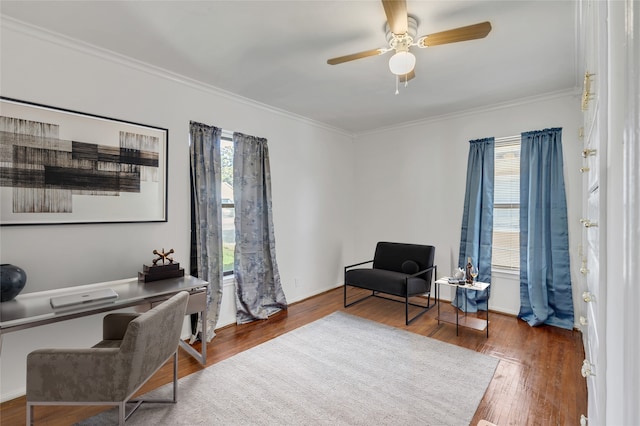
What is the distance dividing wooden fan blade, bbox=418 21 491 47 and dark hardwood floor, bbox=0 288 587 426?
2.47 meters

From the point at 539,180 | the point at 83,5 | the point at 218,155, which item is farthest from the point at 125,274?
the point at 539,180

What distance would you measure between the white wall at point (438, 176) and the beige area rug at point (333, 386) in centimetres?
170

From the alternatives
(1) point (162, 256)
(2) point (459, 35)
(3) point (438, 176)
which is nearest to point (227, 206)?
(1) point (162, 256)

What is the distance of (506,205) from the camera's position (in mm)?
3947

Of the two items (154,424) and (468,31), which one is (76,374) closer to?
(154,424)

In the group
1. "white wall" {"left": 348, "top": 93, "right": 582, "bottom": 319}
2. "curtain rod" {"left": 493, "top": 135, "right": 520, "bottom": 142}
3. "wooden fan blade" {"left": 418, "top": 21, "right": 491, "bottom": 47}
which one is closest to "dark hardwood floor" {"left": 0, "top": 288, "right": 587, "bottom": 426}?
"white wall" {"left": 348, "top": 93, "right": 582, "bottom": 319}

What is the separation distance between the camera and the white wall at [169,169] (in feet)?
7.33

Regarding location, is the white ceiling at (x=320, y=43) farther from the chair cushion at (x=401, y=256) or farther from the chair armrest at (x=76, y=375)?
the chair armrest at (x=76, y=375)

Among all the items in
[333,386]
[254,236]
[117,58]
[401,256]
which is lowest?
[333,386]

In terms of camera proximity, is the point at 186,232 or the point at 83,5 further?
the point at 186,232

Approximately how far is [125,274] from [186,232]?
0.67 m

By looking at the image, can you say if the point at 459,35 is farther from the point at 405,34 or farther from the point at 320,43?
the point at 320,43

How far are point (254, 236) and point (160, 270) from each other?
1256 mm

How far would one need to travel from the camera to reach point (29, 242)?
88.9 inches
